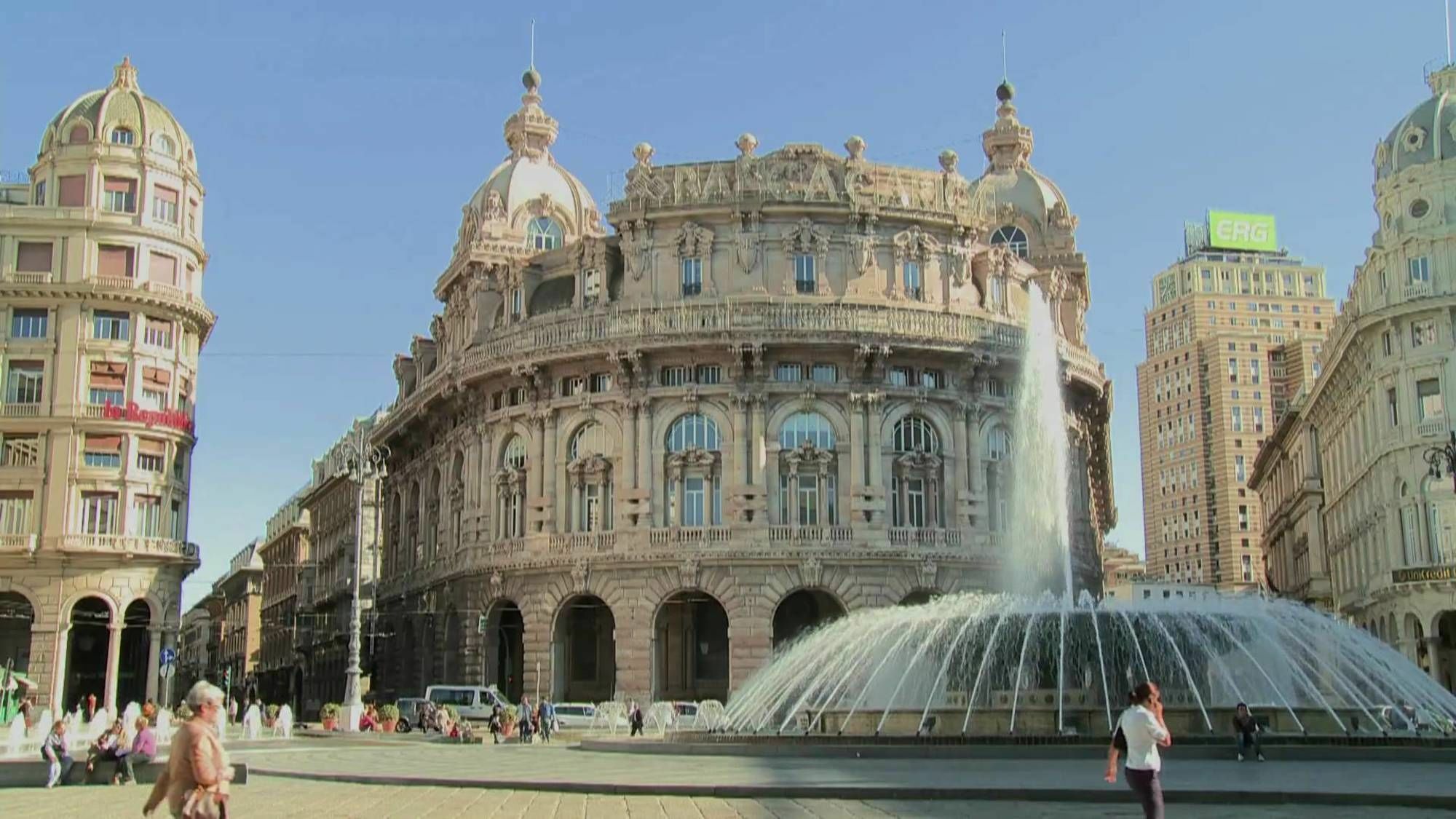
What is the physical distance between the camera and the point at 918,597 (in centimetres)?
5409

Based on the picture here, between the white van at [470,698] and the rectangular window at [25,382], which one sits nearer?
the white van at [470,698]

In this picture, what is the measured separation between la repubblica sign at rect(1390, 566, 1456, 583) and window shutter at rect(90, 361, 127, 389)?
48.1 m

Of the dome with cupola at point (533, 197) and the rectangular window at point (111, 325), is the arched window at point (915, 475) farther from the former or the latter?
the rectangular window at point (111, 325)

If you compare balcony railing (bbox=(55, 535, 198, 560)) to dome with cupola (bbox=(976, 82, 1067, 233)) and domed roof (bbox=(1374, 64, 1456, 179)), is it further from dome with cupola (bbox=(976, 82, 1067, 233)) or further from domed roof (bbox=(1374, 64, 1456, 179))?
domed roof (bbox=(1374, 64, 1456, 179))

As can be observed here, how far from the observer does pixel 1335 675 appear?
28344 mm

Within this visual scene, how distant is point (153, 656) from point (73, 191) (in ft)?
60.5

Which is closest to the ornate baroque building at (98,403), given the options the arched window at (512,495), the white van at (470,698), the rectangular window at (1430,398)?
the arched window at (512,495)

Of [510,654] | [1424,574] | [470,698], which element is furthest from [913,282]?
[470,698]

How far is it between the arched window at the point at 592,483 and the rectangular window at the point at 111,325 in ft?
61.5

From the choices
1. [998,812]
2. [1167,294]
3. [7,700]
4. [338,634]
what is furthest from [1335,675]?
[1167,294]

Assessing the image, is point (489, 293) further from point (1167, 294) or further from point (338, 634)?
point (1167, 294)

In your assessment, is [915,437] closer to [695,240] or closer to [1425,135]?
[695,240]

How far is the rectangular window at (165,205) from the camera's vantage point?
6284cm

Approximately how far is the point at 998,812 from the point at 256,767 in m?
14.9
